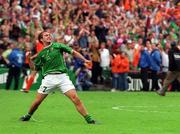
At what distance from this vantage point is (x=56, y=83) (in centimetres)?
1634

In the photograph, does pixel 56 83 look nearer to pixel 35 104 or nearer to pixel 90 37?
pixel 35 104

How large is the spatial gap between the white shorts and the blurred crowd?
1275 cm

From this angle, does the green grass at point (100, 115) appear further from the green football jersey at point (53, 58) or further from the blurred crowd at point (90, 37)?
the blurred crowd at point (90, 37)

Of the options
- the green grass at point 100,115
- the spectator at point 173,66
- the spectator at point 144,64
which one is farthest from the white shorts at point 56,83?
the spectator at point 144,64

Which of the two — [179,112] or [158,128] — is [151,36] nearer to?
[179,112]

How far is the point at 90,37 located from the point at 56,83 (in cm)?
1643

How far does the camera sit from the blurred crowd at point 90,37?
31031 millimetres

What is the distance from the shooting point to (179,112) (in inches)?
778

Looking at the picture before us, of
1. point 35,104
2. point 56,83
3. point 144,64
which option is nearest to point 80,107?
point 56,83

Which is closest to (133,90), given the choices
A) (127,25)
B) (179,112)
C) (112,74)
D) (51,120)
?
(112,74)

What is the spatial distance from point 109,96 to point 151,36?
8.28 metres

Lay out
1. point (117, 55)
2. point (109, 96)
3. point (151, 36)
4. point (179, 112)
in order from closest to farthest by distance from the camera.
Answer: point (179, 112) → point (109, 96) → point (117, 55) → point (151, 36)

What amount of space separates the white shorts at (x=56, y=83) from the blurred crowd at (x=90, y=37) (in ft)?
41.8

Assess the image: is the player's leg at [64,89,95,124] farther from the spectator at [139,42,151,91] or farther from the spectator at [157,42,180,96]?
the spectator at [139,42,151,91]
